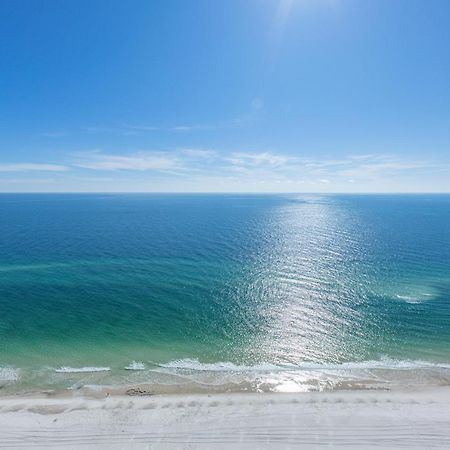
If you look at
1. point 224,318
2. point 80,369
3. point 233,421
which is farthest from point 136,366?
point 224,318

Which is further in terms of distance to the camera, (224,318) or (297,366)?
(224,318)

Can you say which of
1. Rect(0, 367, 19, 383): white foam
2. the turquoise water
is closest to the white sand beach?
the turquoise water

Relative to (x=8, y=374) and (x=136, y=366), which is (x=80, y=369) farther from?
(x=8, y=374)

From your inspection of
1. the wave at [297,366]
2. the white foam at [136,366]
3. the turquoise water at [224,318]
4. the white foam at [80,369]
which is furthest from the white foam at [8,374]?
the wave at [297,366]

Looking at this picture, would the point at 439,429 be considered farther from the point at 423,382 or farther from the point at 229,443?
the point at 229,443

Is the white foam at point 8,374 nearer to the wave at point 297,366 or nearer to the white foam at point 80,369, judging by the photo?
the white foam at point 80,369

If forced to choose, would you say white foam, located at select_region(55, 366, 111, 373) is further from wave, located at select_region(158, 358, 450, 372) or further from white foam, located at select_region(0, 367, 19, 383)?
wave, located at select_region(158, 358, 450, 372)
